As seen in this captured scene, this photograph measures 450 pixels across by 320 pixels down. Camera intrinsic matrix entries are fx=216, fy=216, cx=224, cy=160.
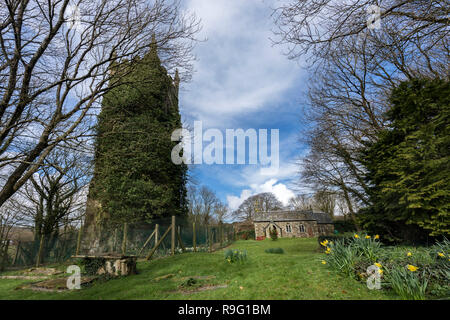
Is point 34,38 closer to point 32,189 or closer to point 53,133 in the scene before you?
point 53,133

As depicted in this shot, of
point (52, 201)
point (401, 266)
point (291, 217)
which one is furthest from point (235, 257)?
point (291, 217)

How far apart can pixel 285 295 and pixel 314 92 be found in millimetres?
12092

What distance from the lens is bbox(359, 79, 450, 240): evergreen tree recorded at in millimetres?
6699

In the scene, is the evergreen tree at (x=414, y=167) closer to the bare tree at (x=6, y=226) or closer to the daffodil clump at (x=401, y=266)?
the daffodil clump at (x=401, y=266)

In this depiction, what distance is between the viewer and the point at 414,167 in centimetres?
735

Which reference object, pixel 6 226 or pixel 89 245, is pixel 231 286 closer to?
pixel 89 245

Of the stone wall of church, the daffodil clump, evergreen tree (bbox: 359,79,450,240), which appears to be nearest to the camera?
the daffodil clump

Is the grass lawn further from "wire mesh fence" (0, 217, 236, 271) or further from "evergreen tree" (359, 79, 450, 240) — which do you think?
"wire mesh fence" (0, 217, 236, 271)

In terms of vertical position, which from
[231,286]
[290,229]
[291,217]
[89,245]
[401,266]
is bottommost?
[290,229]

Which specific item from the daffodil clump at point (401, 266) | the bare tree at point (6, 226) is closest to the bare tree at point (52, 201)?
the bare tree at point (6, 226)

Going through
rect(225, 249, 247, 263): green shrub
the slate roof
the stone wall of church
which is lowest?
the stone wall of church

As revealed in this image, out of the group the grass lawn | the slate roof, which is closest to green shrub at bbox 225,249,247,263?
the grass lawn

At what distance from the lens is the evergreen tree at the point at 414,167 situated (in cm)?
670

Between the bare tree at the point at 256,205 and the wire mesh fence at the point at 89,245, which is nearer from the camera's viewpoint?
the wire mesh fence at the point at 89,245
